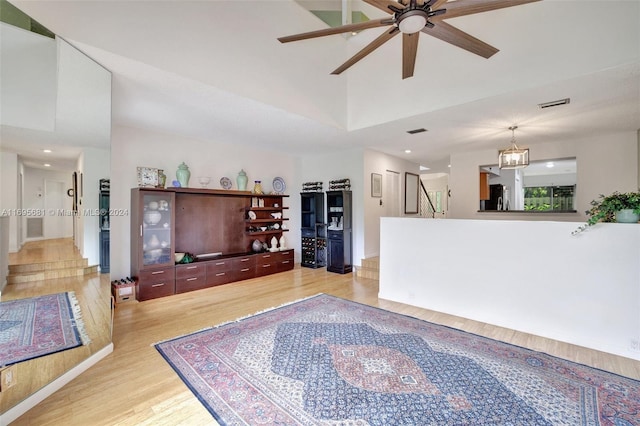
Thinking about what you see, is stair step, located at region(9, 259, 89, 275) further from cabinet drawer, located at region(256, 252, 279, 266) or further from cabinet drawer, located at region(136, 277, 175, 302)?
cabinet drawer, located at region(256, 252, 279, 266)

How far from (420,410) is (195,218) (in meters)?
4.84

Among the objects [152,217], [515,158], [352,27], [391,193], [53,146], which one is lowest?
[152,217]

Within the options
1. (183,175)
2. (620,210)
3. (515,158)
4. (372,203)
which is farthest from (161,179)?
(620,210)

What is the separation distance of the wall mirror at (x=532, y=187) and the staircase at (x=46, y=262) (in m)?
7.14

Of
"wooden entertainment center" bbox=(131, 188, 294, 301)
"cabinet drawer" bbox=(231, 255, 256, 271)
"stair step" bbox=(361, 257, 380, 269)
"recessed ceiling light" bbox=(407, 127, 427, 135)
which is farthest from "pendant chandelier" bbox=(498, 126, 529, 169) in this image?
"cabinet drawer" bbox=(231, 255, 256, 271)

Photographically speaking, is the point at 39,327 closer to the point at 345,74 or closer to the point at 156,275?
the point at 156,275

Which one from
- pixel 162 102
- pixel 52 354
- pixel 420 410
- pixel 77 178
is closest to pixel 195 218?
pixel 162 102

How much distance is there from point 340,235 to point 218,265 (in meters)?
2.61

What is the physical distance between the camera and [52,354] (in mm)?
2359

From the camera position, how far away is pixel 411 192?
8.02 meters

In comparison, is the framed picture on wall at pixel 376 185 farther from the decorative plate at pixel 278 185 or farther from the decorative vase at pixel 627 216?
the decorative vase at pixel 627 216

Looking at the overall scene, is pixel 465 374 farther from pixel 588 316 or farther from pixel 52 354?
pixel 52 354

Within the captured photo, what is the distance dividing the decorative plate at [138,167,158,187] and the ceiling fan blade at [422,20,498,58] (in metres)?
4.49

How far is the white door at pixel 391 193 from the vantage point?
6.96 metres
